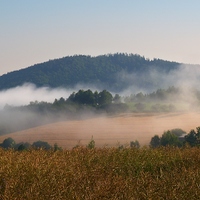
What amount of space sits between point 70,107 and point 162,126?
30308 millimetres

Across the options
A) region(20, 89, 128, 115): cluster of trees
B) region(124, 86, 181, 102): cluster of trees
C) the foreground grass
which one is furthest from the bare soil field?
the foreground grass

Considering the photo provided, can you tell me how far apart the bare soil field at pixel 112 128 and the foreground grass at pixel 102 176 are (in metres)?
63.1

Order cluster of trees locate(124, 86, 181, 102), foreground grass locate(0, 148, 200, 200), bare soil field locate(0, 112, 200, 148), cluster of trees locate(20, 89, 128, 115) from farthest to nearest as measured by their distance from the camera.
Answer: cluster of trees locate(124, 86, 181, 102)
cluster of trees locate(20, 89, 128, 115)
bare soil field locate(0, 112, 200, 148)
foreground grass locate(0, 148, 200, 200)

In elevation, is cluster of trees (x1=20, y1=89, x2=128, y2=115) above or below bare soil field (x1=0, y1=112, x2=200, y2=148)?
above

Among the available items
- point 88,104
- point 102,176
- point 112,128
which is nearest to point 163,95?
point 88,104

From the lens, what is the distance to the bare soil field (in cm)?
8362

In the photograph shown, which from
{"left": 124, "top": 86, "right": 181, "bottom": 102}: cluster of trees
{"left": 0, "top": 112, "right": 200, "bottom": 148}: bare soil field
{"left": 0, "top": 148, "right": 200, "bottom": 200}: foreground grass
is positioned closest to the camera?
{"left": 0, "top": 148, "right": 200, "bottom": 200}: foreground grass

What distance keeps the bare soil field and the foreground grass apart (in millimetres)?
63056

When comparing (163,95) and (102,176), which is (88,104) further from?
(102,176)

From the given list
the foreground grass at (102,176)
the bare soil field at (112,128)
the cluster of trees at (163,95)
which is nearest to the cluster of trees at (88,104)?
the bare soil field at (112,128)

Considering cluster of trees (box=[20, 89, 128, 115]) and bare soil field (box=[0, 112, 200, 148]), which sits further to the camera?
cluster of trees (box=[20, 89, 128, 115])

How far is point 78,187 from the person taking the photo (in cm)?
838

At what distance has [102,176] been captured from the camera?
9633 mm

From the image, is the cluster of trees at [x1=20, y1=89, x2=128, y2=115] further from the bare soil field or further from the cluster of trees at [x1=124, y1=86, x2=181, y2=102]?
the cluster of trees at [x1=124, y1=86, x2=181, y2=102]
